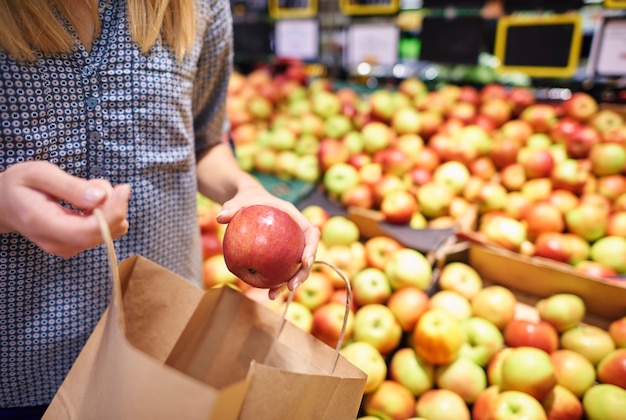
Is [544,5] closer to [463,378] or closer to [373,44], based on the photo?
[373,44]

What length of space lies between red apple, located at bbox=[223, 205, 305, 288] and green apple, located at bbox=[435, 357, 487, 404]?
72cm

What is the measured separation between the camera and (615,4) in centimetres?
203

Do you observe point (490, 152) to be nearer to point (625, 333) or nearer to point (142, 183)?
point (625, 333)

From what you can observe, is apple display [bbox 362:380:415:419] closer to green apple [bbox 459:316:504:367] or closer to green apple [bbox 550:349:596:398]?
green apple [bbox 459:316:504:367]

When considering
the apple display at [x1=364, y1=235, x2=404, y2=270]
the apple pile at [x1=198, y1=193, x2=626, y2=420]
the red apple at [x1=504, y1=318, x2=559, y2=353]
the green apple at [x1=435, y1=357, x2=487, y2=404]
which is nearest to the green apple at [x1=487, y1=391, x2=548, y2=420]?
the apple pile at [x1=198, y1=193, x2=626, y2=420]

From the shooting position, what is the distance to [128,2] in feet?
2.94

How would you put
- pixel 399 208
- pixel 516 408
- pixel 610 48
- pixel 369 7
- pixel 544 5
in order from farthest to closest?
pixel 369 7 < pixel 544 5 < pixel 610 48 < pixel 399 208 < pixel 516 408

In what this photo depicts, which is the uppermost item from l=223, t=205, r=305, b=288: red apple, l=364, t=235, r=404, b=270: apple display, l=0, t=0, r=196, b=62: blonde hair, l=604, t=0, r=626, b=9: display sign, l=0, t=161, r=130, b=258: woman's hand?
l=604, t=0, r=626, b=9: display sign

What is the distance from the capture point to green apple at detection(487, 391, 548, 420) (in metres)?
1.13

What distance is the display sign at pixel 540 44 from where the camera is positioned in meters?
2.22

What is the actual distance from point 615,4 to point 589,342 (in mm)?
1566

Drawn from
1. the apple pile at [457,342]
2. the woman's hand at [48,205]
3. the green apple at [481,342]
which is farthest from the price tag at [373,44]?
the woman's hand at [48,205]

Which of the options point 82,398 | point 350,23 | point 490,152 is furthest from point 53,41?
point 350,23

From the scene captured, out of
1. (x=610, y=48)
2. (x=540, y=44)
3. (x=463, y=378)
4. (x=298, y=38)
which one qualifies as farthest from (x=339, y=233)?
(x=298, y=38)
